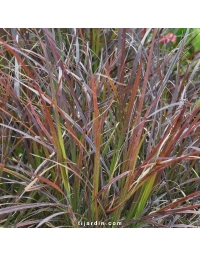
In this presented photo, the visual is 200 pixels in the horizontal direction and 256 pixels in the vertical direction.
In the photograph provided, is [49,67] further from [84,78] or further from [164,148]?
[164,148]

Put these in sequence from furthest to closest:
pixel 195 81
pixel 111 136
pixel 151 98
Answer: pixel 195 81 < pixel 151 98 < pixel 111 136

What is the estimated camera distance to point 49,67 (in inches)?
44.3

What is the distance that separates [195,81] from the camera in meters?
1.38

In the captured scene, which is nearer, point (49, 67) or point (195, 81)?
point (49, 67)

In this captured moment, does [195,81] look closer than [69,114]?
No
